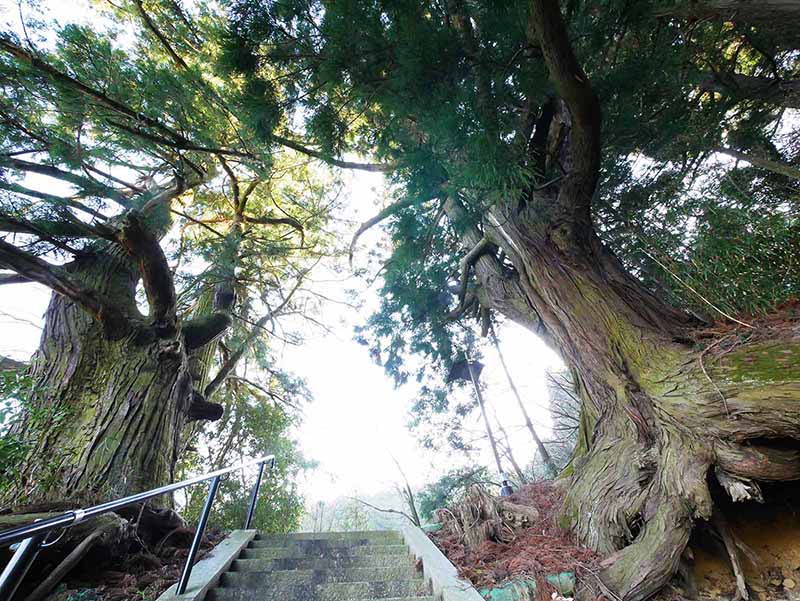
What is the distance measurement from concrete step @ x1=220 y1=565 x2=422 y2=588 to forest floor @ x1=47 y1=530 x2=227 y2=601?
41 cm

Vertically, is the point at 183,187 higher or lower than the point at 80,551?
higher

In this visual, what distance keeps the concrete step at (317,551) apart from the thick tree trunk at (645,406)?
156 cm

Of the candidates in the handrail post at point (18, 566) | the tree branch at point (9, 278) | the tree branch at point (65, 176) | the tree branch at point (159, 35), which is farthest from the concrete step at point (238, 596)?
the tree branch at point (159, 35)

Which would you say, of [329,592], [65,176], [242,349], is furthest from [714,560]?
[242,349]

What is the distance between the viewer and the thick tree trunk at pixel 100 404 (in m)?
2.55

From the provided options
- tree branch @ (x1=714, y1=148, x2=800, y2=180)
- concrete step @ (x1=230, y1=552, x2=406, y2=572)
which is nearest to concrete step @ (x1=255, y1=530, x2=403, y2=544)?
concrete step @ (x1=230, y1=552, x2=406, y2=572)

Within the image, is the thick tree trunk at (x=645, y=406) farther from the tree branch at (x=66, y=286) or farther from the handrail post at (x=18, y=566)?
the tree branch at (x=66, y=286)

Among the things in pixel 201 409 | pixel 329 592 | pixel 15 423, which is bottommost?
pixel 329 592

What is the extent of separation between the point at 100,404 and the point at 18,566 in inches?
103

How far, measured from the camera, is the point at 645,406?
210 cm

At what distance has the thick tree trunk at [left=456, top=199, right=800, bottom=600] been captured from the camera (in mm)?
1576

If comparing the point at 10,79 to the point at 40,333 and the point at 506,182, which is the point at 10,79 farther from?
the point at 506,182

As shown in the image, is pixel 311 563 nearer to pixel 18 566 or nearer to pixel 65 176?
pixel 18 566

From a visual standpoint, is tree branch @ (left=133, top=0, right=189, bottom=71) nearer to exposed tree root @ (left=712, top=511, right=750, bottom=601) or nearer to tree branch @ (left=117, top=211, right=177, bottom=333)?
tree branch @ (left=117, top=211, right=177, bottom=333)
